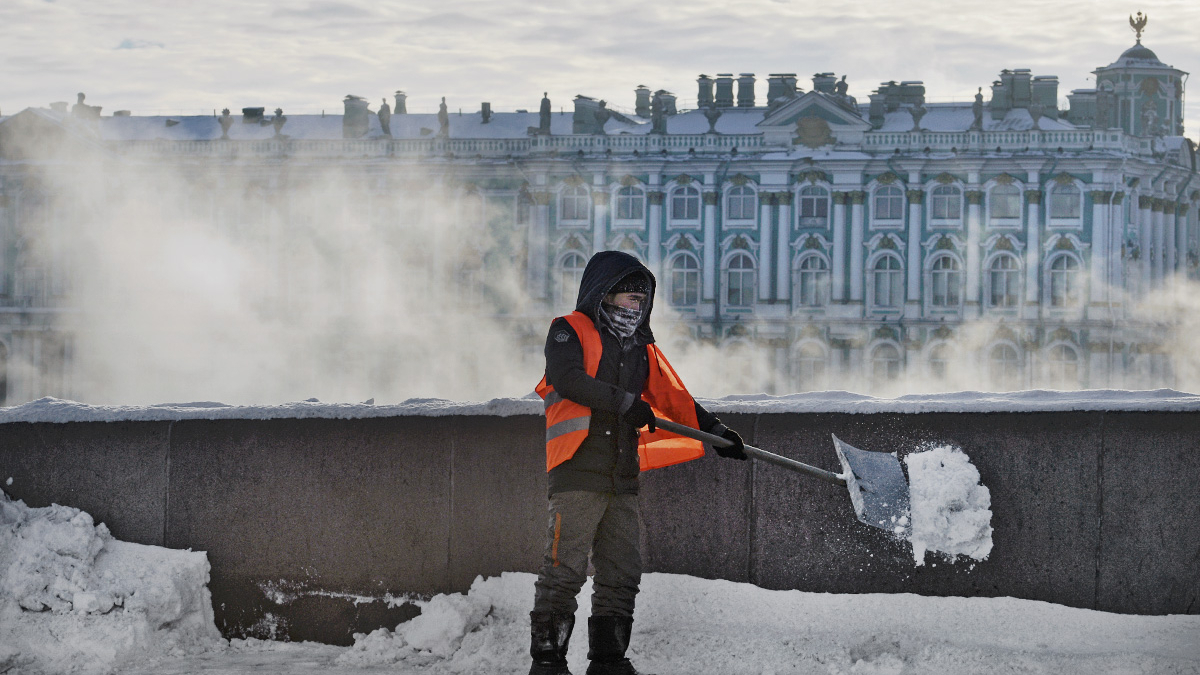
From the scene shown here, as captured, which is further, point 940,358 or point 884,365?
point 884,365

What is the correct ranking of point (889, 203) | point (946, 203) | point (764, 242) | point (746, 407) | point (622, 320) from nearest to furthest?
point (622, 320) → point (746, 407) → point (946, 203) → point (889, 203) → point (764, 242)

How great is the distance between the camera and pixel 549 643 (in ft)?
16.1

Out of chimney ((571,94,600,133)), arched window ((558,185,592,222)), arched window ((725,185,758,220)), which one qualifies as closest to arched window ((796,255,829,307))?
arched window ((725,185,758,220))

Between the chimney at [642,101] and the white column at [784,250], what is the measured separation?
746 cm

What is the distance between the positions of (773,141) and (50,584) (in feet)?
131

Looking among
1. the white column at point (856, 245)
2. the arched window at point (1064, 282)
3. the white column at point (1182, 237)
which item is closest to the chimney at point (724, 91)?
the white column at point (856, 245)

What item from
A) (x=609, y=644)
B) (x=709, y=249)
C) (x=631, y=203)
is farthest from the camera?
(x=631, y=203)

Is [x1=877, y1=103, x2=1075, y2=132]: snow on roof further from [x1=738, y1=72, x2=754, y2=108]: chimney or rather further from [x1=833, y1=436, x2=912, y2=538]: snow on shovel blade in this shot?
[x1=833, y1=436, x2=912, y2=538]: snow on shovel blade

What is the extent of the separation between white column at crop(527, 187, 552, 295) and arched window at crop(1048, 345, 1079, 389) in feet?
48.5

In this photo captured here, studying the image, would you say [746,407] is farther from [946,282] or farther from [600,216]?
[600,216]

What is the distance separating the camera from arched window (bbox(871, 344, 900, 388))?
4244 centimetres

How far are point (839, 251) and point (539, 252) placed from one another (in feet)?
29.4

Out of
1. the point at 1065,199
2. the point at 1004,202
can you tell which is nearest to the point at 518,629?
the point at 1004,202

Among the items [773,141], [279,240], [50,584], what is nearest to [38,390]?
[279,240]
